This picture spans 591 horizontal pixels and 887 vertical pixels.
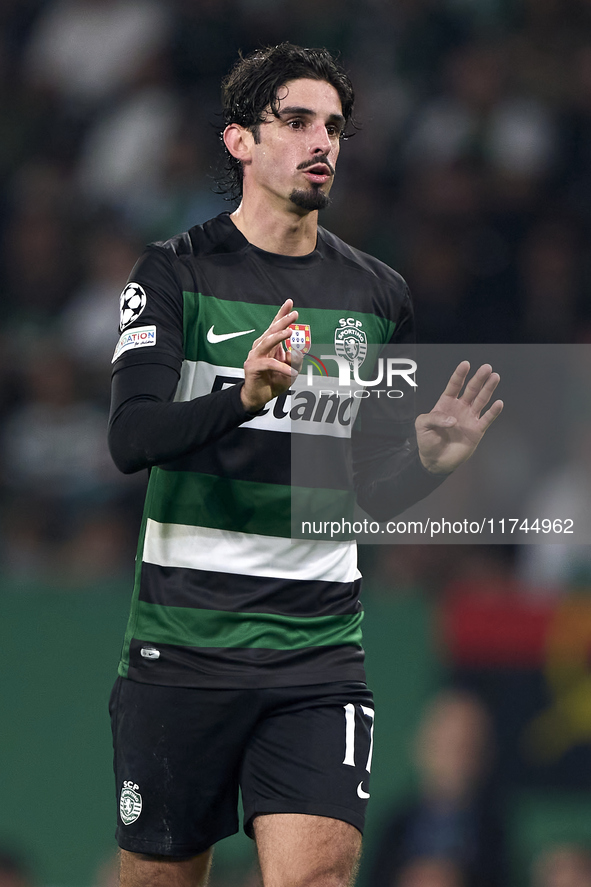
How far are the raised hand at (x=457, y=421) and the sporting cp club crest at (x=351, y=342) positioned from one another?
236 millimetres

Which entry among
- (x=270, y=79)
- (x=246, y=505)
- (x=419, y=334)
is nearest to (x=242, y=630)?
(x=246, y=505)

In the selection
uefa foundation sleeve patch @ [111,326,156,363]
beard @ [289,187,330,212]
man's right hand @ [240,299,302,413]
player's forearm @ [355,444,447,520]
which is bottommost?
player's forearm @ [355,444,447,520]

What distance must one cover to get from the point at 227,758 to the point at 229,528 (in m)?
0.57

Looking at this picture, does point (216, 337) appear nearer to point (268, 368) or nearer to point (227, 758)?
point (268, 368)

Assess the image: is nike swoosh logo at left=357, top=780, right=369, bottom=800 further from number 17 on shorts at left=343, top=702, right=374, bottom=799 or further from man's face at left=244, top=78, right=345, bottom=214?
man's face at left=244, top=78, right=345, bottom=214

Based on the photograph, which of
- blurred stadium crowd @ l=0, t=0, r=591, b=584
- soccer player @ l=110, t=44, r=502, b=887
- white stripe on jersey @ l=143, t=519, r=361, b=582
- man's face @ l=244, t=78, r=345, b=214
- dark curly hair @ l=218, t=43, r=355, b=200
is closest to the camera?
soccer player @ l=110, t=44, r=502, b=887

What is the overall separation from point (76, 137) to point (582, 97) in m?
3.17

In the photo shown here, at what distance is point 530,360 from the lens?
605 centimetres

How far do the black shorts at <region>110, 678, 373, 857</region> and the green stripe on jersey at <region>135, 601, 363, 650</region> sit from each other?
116 mm

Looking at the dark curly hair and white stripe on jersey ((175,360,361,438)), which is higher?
the dark curly hair

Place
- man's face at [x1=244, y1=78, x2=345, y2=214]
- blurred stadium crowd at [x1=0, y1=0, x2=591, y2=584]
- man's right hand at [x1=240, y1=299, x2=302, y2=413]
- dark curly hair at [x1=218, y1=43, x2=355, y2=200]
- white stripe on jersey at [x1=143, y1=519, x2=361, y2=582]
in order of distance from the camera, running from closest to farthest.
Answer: man's right hand at [x1=240, y1=299, x2=302, y2=413], white stripe on jersey at [x1=143, y1=519, x2=361, y2=582], man's face at [x1=244, y1=78, x2=345, y2=214], dark curly hair at [x1=218, y1=43, x2=355, y2=200], blurred stadium crowd at [x1=0, y1=0, x2=591, y2=584]

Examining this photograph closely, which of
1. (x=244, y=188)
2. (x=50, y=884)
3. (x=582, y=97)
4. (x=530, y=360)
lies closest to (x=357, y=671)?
(x=244, y=188)

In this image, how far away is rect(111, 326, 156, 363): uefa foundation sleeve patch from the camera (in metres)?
2.93

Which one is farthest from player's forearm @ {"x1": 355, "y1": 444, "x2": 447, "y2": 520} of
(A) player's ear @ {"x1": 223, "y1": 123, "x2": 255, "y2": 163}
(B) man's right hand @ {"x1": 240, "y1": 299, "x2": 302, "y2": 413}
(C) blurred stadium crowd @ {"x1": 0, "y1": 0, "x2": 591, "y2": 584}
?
(C) blurred stadium crowd @ {"x1": 0, "y1": 0, "x2": 591, "y2": 584}
